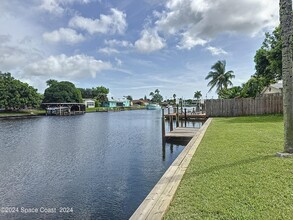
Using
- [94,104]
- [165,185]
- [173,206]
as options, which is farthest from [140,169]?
[94,104]

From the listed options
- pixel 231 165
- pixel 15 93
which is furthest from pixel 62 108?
pixel 231 165

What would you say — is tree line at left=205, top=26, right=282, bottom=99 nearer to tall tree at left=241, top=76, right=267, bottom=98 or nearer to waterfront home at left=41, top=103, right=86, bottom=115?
tall tree at left=241, top=76, right=267, bottom=98

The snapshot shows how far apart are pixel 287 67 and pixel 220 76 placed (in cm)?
3922

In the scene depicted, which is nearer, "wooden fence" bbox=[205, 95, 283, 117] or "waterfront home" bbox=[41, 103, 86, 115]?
"wooden fence" bbox=[205, 95, 283, 117]

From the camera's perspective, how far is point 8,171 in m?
10.3

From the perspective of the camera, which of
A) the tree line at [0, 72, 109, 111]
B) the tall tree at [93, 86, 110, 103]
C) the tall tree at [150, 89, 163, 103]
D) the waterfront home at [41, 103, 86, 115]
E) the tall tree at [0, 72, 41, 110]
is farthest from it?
the tall tree at [150, 89, 163, 103]

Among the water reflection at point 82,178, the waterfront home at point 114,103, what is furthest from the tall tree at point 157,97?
the water reflection at point 82,178

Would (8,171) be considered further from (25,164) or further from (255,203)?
(255,203)

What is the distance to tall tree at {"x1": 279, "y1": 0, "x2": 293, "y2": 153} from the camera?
624 cm

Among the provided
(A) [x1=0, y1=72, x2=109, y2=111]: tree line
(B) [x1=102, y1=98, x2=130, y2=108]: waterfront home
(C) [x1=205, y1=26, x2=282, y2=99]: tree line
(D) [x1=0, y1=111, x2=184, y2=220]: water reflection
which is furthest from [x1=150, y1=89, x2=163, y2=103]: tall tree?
(D) [x1=0, y1=111, x2=184, y2=220]: water reflection

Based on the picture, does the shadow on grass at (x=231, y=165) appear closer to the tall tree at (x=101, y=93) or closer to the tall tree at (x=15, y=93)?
the tall tree at (x=15, y=93)

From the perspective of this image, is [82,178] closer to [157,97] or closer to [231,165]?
[231,165]

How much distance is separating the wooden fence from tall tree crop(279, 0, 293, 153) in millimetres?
17076

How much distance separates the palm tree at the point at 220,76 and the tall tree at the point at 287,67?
3891cm
